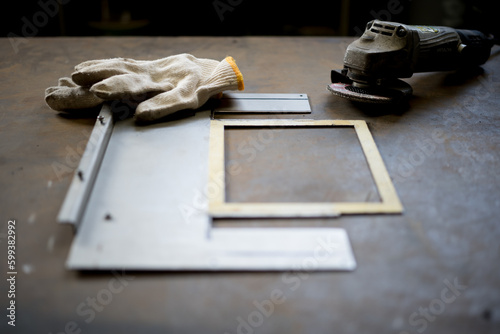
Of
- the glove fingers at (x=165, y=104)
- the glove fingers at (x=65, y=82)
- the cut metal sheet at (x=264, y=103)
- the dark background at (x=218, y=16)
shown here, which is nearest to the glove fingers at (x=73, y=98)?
the glove fingers at (x=65, y=82)

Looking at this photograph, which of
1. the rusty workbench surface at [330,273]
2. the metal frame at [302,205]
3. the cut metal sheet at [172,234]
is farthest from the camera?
the metal frame at [302,205]

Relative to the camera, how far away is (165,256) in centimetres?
120

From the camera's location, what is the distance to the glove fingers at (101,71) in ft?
5.95

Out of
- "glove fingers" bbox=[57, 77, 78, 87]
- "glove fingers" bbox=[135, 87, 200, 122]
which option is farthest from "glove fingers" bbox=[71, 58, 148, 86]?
"glove fingers" bbox=[135, 87, 200, 122]

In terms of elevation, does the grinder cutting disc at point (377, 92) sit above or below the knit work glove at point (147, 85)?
below

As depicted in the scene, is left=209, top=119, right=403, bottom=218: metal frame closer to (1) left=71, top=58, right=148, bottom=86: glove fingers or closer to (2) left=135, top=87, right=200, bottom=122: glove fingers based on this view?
(2) left=135, top=87, right=200, bottom=122: glove fingers

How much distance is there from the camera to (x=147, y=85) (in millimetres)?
1869

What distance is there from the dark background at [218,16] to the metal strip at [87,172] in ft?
6.92

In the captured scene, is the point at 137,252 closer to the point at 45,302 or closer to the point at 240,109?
the point at 45,302

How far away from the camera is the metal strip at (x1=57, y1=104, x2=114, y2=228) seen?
126cm

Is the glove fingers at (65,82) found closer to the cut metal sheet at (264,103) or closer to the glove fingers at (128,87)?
the glove fingers at (128,87)

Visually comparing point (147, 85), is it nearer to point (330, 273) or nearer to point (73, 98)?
Answer: point (73, 98)

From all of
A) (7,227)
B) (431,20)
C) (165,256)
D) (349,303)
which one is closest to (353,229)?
(349,303)

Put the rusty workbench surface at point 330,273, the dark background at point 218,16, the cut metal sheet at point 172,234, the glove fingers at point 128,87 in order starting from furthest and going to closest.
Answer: the dark background at point 218,16
the glove fingers at point 128,87
the cut metal sheet at point 172,234
the rusty workbench surface at point 330,273
